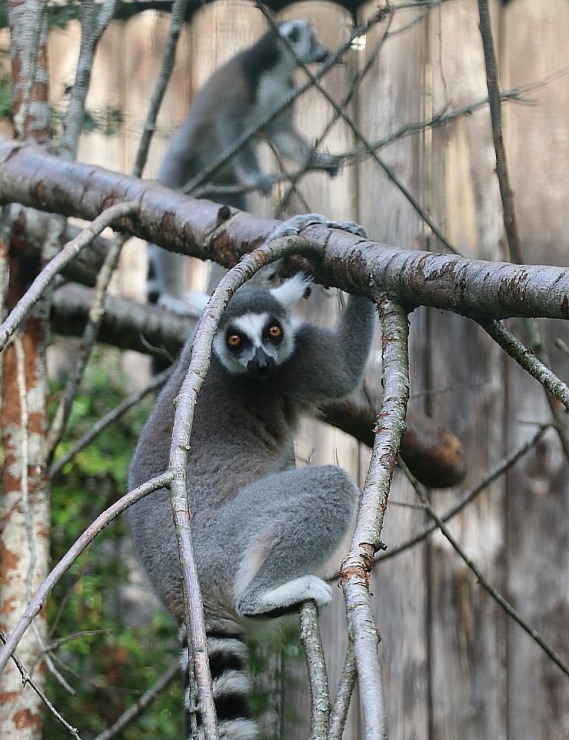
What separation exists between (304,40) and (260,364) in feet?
9.04

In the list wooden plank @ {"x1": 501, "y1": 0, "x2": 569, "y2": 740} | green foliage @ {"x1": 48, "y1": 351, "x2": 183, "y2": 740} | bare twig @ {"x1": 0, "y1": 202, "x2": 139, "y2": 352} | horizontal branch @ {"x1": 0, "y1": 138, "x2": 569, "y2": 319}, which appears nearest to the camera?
horizontal branch @ {"x1": 0, "y1": 138, "x2": 569, "y2": 319}

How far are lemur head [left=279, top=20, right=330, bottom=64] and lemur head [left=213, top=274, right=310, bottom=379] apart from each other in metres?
2.29

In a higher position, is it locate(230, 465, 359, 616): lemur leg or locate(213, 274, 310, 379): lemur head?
locate(213, 274, 310, 379): lemur head

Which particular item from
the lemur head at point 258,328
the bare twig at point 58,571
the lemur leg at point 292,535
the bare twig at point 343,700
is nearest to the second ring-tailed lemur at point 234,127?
the lemur head at point 258,328

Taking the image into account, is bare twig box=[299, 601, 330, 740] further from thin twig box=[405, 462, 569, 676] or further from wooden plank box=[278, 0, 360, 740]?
wooden plank box=[278, 0, 360, 740]

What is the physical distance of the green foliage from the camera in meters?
4.32

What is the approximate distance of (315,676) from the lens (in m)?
1.56

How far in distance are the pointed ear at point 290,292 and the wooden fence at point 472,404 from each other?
3.34ft

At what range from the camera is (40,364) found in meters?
3.30

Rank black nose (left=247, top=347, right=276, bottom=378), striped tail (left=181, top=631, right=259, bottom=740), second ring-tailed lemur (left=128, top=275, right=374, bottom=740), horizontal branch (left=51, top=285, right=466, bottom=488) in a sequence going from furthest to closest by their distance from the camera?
horizontal branch (left=51, top=285, right=466, bottom=488) < black nose (left=247, top=347, right=276, bottom=378) < second ring-tailed lemur (left=128, top=275, right=374, bottom=740) < striped tail (left=181, top=631, right=259, bottom=740)

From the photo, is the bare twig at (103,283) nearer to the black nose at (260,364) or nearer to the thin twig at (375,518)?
the black nose at (260,364)

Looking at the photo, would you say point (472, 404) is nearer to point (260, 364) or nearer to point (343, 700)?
point (260, 364)

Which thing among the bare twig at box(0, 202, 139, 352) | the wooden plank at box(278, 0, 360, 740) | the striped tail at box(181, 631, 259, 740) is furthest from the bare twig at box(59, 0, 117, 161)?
the striped tail at box(181, 631, 259, 740)

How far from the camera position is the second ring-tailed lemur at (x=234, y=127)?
5.29 m
